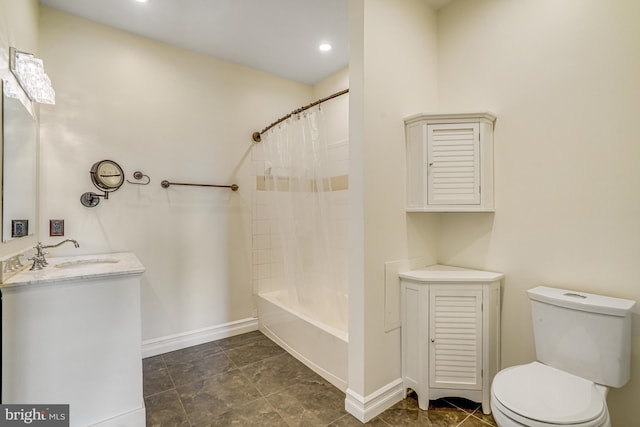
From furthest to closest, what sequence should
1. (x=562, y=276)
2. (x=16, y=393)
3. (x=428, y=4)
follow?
(x=428, y=4), (x=562, y=276), (x=16, y=393)

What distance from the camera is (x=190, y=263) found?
2.71 metres

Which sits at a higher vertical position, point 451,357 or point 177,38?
point 177,38

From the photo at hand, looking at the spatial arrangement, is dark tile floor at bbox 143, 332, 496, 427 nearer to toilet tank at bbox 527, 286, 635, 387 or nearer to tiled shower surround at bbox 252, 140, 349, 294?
toilet tank at bbox 527, 286, 635, 387

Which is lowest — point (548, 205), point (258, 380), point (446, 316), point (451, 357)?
point (258, 380)

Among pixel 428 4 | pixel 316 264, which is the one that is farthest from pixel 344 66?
pixel 316 264

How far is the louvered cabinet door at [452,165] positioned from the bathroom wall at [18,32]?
7.57ft

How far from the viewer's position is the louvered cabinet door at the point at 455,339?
5.75 feet

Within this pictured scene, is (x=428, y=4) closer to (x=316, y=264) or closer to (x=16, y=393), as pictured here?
(x=316, y=264)

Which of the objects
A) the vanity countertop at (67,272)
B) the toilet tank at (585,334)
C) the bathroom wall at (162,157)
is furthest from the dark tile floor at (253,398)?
the vanity countertop at (67,272)

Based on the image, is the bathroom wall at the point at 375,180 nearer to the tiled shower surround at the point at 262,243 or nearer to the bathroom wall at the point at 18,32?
the tiled shower surround at the point at 262,243

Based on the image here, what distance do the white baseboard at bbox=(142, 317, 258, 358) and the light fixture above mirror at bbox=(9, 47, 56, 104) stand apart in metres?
1.95

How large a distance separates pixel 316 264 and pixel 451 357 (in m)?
1.11

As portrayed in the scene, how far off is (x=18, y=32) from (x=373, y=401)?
292cm

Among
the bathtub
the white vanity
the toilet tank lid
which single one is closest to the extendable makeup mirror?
the white vanity
